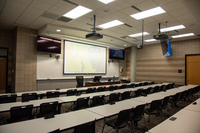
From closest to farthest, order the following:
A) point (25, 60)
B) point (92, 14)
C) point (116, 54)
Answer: point (92, 14)
point (25, 60)
point (116, 54)

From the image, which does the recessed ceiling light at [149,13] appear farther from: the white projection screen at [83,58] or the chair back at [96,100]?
the white projection screen at [83,58]

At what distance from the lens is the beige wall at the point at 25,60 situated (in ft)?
23.1

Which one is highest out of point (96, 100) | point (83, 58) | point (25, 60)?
point (83, 58)

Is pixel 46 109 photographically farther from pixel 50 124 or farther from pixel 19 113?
pixel 50 124

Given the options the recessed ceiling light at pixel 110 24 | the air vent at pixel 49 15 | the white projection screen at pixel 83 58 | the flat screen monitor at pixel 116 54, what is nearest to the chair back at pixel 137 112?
the recessed ceiling light at pixel 110 24

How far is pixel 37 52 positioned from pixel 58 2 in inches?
158

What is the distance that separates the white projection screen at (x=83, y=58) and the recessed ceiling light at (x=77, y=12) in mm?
3281

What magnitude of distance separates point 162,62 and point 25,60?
400 inches

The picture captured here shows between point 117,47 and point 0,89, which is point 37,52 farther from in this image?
point 117,47

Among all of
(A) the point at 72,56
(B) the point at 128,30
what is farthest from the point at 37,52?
(B) the point at 128,30

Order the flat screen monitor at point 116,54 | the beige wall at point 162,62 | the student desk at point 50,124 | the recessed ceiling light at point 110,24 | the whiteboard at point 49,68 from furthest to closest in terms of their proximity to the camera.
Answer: the flat screen monitor at point 116,54 → the beige wall at point 162,62 → the whiteboard at point 49,68 → the recessed ceiling light at point 110,24 → the student desk at point 50,124

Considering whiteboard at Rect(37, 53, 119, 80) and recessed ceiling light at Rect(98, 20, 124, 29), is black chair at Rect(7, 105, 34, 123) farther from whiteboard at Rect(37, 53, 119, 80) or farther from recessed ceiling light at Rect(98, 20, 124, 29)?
recessed ceiling light at Rect(98, 20, 124, 29)

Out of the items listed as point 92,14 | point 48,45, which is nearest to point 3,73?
point 48,45

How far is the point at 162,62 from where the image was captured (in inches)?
446
